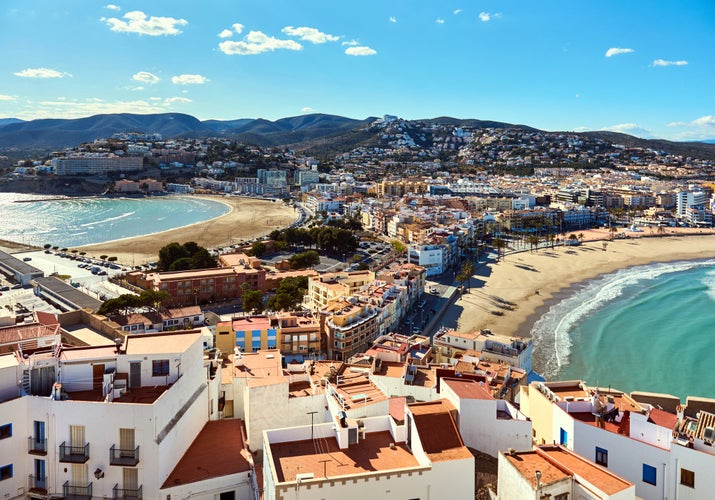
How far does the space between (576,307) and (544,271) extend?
8.71m

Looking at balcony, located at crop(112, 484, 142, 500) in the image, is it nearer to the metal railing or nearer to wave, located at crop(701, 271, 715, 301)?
the metal railing

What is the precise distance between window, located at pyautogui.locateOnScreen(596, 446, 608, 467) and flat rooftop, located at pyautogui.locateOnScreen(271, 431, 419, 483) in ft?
11.5

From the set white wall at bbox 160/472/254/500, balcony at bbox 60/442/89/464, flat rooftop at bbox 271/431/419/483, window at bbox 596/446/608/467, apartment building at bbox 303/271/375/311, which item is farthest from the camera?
apartment building at bbox 303/271/375/311

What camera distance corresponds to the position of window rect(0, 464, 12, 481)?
7.14 m

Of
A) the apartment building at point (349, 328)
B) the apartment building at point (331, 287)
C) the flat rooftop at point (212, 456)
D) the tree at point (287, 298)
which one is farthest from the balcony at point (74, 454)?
the apartment building at point (331, 287)

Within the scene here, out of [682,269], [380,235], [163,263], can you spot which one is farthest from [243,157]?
[682,269]

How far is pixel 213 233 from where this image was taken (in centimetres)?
5628

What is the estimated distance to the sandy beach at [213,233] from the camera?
45781 mm

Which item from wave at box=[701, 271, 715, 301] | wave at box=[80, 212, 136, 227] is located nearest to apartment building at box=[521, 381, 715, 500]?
wave at box=[701, 271, 715, 301]

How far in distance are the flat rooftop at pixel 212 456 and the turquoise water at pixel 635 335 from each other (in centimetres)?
1433

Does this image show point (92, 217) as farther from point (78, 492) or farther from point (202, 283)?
point (78, 492)

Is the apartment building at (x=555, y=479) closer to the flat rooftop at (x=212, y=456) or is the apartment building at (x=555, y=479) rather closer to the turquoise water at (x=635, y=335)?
the flat rooftop at (x=212, y=456)

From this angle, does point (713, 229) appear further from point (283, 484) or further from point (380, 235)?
point (283, 484)

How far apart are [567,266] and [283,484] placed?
37538 millimetres
